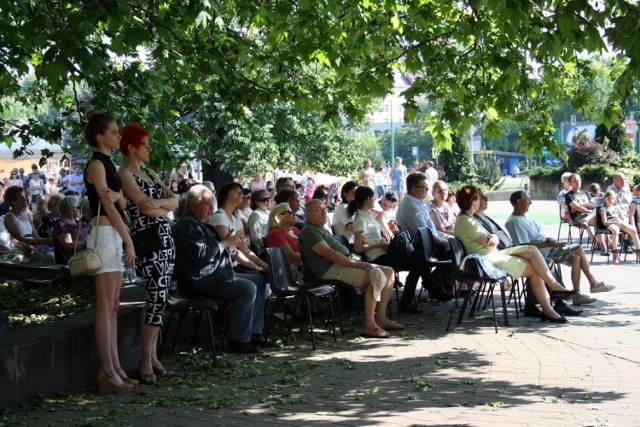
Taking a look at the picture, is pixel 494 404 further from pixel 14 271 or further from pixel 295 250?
pixel 14 271

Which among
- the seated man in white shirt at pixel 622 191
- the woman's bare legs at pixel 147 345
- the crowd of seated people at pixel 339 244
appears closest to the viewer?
the woman's bare legs at pixel 147 345

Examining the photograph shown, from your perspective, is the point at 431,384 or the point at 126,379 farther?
the point at 431,384

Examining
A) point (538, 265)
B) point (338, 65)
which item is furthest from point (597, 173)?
point (338, 65)

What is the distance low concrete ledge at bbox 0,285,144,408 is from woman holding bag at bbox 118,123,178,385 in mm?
423

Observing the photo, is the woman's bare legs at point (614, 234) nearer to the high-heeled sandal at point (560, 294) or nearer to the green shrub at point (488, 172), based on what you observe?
the high-heeled sandal at point (560, 294)

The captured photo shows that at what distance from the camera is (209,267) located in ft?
28.1

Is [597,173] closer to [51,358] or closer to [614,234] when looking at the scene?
[614,234]

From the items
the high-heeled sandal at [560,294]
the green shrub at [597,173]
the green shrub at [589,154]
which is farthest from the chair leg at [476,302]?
the green shrub at [589,154]

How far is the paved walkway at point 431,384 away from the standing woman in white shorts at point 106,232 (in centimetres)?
34

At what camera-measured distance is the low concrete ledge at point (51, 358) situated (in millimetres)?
6520

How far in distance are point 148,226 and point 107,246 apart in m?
0.45

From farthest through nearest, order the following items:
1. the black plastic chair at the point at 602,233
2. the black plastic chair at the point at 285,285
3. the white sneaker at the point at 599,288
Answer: the black plastic chair at the point at 602,233
the white sneaker at the point at 599,288
the black plastic chair at the point at 285,285

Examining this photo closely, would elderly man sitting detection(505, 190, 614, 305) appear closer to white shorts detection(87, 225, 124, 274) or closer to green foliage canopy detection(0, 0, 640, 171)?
green foliage canopy detection(0, 0, 640, 171)

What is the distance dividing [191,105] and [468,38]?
353 cm
